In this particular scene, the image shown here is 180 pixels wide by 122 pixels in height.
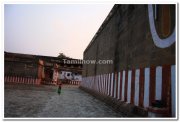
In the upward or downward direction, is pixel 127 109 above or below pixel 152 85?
below

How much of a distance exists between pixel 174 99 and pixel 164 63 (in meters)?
1.08

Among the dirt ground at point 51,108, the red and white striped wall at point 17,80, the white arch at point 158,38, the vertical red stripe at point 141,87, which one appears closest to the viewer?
the white arch at point 158,38

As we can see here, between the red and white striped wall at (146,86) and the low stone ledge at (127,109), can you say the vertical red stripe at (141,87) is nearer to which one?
the red and white striped wall at (146,86)

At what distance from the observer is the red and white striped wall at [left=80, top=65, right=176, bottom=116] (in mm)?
5402

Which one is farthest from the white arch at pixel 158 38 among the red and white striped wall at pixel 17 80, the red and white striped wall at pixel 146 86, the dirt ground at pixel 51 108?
the red and white striped wall at pixel 17 80

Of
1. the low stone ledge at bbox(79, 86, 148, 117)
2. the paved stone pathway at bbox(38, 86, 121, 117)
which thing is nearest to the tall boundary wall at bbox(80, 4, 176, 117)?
the low stone ledge at bbox(79, 86, 148, 117)

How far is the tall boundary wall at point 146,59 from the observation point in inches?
215

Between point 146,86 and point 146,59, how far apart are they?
0.92 meters

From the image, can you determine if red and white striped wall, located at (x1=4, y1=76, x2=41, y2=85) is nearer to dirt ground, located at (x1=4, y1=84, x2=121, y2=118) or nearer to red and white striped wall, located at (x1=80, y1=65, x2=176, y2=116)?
→ dirt ground, located at (x1=4, y1=84, x2=121, y2=118)

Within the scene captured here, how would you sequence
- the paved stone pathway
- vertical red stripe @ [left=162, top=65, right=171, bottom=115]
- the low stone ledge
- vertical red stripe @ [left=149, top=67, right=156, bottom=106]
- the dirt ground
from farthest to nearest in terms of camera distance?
the paved stone pathway < the dirt ground < the low stone ledge < vertical red stripe @ [left=149, top=67, right=156, bottom=106] < vertical red stripe @ [left=162, top=65, right=171, bottom=115]

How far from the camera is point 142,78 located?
741 cm

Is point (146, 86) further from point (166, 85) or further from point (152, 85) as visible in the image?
point (166, 85)

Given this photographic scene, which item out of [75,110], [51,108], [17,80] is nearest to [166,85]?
[75,110]

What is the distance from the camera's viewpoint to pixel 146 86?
6988mm
